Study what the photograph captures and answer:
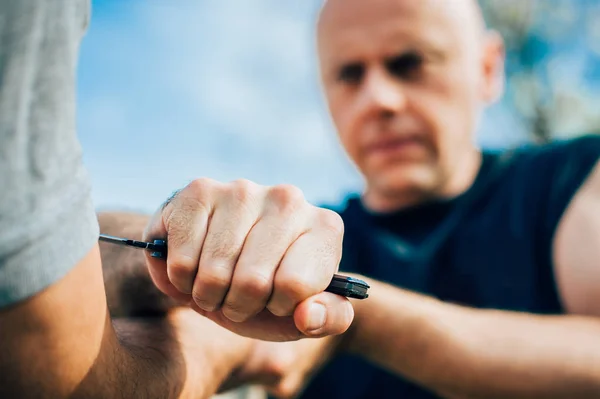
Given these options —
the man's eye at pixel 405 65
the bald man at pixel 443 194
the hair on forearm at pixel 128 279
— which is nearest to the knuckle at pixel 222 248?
the hair on forearm at pixel 128 279

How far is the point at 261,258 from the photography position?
0.60 metres

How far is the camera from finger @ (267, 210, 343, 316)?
59 centimetres

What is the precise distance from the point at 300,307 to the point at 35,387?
0.33 m

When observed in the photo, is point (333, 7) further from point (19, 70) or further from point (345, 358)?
point (19, 70)

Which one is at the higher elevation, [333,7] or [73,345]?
[333,7]

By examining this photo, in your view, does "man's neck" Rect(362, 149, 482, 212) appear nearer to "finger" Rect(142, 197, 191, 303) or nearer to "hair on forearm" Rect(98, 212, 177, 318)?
"hair on forearm" Rect(98, 212, 177, 318)

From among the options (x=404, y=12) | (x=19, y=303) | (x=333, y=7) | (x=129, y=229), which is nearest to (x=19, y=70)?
(x=19, y=303)

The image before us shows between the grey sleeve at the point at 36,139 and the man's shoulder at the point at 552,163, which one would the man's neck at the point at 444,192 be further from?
the grey sleeve at the point at 36,139

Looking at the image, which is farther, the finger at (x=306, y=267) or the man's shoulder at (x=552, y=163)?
the man's shoulder at (x=552, y=163)

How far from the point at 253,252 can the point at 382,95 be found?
1.35m

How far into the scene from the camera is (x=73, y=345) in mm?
557

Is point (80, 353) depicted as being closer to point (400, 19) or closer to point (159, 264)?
point (159, 264)

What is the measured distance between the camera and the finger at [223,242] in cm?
60

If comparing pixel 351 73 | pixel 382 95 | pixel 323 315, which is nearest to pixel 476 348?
pixel 323 315
